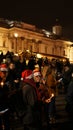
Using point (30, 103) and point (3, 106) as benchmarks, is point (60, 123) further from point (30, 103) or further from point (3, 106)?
point (30, 103)

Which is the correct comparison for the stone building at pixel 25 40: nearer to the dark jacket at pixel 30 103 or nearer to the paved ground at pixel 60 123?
the paved ground at pixel 60 123

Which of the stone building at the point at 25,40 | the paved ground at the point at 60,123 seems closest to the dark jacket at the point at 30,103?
the paved ground at the point at 60,123

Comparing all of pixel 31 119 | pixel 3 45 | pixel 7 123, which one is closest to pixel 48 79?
pixel 7 123

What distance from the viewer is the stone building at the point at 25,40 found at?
80812 millimetres

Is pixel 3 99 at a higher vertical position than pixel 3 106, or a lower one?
higher

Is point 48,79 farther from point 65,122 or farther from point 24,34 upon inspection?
point 24,34

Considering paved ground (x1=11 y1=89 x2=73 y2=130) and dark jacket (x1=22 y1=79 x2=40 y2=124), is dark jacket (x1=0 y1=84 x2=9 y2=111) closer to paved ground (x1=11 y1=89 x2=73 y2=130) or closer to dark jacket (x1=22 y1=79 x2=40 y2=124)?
dark jacket (x1=22 y1=79 x2=40 y2=124)

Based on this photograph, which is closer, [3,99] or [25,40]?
[3,99]

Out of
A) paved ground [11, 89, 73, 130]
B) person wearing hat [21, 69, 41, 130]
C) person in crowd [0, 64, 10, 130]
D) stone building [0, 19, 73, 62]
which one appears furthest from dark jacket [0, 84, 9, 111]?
stone building [0, 19, 73, 62]

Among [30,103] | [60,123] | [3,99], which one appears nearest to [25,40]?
[60,123]

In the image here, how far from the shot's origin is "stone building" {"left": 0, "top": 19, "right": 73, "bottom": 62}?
80.8m

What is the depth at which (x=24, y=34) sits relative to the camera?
8325 cm

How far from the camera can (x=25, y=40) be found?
8338cm

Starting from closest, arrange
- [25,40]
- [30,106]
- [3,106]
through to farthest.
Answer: [30,106] → [3,106] → [25,40]
